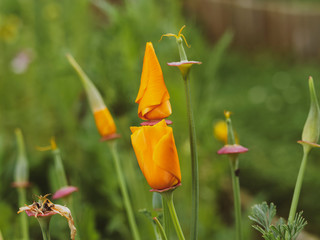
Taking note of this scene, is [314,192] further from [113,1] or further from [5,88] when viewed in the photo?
[113,1]

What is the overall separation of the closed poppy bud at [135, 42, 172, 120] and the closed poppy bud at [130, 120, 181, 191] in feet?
0.09

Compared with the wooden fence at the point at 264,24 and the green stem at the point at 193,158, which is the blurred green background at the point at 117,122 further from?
the wooden fence at the point at 264,24

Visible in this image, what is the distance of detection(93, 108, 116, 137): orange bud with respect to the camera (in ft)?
1.61

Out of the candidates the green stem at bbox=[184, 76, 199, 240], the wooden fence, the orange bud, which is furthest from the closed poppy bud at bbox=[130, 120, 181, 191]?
the wooden fence

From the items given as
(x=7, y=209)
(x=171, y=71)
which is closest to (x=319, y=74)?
(x=171, y=71)

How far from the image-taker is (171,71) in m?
1.31

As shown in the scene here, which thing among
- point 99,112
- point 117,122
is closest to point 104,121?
point 99,112

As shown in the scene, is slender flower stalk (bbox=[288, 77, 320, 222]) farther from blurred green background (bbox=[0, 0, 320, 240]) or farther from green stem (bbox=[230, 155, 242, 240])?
blurred green background (bbox=[0, 0, 320, 240])

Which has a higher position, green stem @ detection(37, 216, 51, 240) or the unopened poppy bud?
the unopened poppy bud

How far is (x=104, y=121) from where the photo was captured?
0.50 meters

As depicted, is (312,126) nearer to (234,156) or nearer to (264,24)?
(234,156)

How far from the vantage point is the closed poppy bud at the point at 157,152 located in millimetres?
349

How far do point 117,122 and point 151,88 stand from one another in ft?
2.10

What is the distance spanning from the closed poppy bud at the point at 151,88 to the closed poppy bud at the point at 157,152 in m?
0.03
